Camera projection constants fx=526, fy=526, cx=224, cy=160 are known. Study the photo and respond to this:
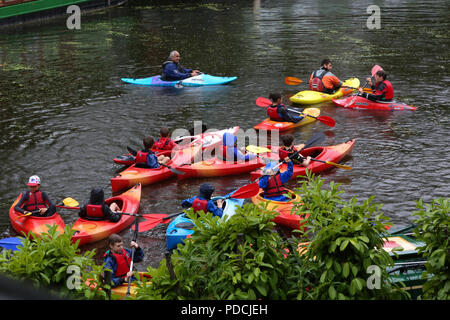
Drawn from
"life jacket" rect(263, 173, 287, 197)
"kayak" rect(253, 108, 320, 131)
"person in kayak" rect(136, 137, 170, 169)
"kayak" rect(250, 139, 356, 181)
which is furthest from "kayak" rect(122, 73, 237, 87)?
"life jacket" rect(263, 173, 287, 197)

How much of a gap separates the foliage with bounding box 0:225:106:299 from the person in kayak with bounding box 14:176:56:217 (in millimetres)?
4539

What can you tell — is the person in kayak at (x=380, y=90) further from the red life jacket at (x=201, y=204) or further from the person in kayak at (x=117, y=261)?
the person in kayak at (x=117, y=261)

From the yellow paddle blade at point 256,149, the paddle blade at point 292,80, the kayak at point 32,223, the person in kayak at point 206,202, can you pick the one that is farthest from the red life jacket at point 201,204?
the paddle blade at point 292,80

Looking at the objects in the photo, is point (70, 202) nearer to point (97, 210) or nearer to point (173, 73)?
point (97, 210)

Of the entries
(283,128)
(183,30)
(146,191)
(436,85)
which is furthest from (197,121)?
(183,30)

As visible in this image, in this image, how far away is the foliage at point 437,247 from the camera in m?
4.67

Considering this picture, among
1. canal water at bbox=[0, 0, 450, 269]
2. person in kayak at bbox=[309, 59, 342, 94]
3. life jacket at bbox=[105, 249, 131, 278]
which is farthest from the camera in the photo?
person in kayak at bbox=[309, 59, 342, 94]

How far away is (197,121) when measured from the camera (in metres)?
14.8

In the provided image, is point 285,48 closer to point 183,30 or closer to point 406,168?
point 183,30

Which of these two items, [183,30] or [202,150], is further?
[183,30]

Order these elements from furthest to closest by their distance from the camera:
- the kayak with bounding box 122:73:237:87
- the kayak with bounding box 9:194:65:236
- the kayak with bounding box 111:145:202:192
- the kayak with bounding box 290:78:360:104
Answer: the kayak with bounding box 122:73:237:87, the kayak with bounding box 290:78:360:104, the kayak with bounding box 111:145:202:192, the kayak with bounding box 9:194:65:236

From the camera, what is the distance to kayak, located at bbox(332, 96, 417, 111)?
15.0 metres

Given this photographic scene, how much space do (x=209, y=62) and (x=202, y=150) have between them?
9569 mm

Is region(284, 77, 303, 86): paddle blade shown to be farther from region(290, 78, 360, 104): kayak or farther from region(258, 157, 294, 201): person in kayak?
region(258, 157, 294, 201): person in kayak
